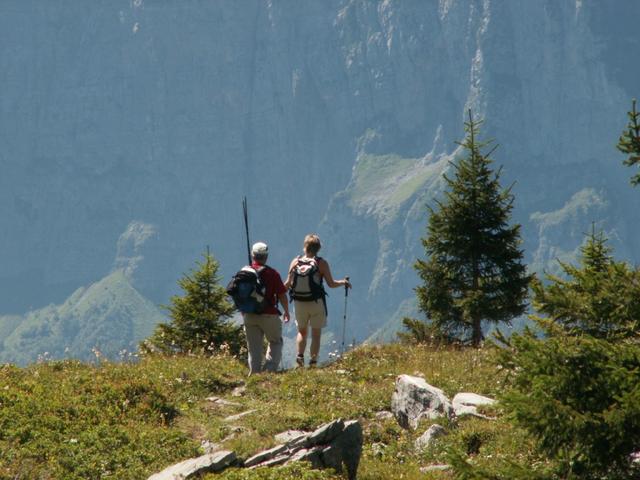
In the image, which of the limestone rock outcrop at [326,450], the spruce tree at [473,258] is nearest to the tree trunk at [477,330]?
the spruce tree at [473,258]

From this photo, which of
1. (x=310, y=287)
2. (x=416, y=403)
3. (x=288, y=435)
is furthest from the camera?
(x=310, y=287)

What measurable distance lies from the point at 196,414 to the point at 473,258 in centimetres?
1261

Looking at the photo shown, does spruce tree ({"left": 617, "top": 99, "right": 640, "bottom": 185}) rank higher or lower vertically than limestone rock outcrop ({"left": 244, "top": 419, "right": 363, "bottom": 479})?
higher

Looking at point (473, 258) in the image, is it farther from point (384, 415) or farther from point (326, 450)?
point (326, 450)

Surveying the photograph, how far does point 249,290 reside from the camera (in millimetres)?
16469

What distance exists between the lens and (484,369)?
51.5 feet

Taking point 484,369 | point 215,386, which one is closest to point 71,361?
point 215,386

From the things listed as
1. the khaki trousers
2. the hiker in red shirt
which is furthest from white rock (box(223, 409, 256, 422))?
the khaki trousers

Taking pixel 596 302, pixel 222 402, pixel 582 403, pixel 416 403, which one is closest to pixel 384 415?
pixel 416 403

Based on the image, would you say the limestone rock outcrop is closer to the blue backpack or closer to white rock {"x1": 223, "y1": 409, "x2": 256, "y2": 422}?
white rock {"x1": 223, "y1": 409, "x2": 256, "y2": 422}

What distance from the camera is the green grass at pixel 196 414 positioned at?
438 inches

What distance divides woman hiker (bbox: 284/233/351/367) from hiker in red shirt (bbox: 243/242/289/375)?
0.55 m

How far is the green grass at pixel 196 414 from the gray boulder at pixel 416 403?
0.90 ft

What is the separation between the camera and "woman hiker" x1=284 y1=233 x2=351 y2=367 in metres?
17.2
